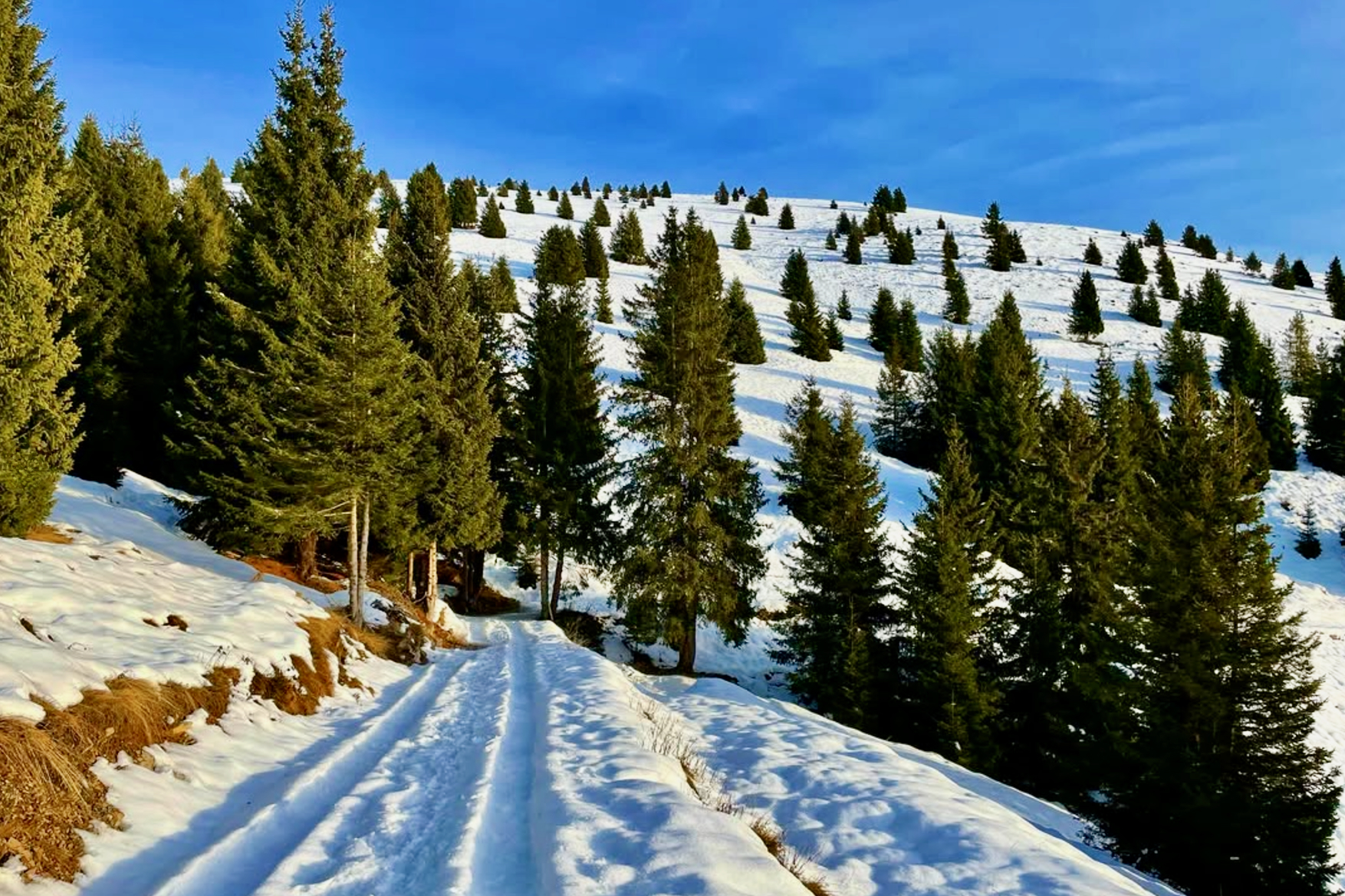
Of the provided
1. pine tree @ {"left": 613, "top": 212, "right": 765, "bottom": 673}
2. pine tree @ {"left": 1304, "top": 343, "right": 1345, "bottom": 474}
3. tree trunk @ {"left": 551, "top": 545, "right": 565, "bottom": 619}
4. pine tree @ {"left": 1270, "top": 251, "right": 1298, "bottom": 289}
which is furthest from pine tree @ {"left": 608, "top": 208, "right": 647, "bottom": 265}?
pine tree @ {"left": 1270, "top": 251, "right": 1298, "bottom": 289}

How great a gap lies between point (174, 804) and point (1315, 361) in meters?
84.7

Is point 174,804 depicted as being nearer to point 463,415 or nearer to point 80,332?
point 463,415

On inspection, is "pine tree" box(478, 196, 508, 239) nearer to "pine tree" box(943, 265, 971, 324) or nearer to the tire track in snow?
"pine tree" box(943, 265, 971, 324)

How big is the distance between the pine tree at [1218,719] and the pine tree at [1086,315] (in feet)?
183

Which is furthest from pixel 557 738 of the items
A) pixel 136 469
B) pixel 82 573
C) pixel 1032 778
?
pixel 136 469

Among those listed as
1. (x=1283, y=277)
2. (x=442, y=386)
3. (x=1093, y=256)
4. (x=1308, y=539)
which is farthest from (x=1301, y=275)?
(x=442, y=386)

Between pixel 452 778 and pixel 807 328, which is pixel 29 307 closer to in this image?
pixel 452 778

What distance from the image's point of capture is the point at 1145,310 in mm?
66375

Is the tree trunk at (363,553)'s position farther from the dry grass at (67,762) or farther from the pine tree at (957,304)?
the pine tree at (957,304)

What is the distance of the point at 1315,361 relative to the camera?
60094 millimetres

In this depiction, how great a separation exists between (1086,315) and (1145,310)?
8.84m

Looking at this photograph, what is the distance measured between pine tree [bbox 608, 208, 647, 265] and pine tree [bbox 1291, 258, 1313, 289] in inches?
3416

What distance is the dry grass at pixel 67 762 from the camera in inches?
153

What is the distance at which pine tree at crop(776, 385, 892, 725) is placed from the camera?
1983cm
